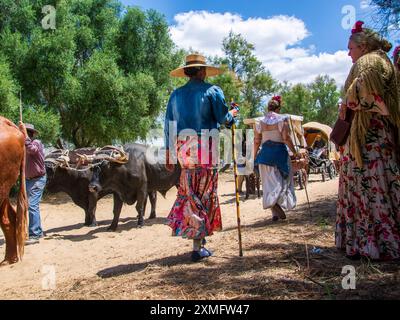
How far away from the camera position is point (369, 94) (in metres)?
3.50

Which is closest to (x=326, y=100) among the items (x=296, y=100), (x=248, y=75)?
(x=296, y=100)

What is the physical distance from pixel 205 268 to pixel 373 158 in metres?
1.82

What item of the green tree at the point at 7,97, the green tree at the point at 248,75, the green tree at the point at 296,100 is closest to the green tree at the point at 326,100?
the green tree at the point at 296,100

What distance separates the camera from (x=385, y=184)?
358cm

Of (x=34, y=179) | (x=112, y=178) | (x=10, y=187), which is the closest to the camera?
(x=10, y=187)

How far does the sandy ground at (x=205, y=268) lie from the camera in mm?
3074

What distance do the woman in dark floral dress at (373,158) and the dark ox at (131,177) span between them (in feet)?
16.9

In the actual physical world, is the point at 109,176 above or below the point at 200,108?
below

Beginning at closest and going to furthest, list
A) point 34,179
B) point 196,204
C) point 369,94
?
1. point 369,94
2. point 196,204
3. point 34,179

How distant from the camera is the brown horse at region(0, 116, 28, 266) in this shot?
4.95 metres

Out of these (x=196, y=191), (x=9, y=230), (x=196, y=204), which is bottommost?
(x=9, y=230)

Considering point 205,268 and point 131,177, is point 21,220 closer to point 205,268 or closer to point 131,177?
point 205,268

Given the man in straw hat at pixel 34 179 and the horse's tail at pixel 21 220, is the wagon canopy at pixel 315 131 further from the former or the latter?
the horse's tail at pixel 21 220

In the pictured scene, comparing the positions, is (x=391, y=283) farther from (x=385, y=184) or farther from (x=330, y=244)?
(x=330, y=244)
